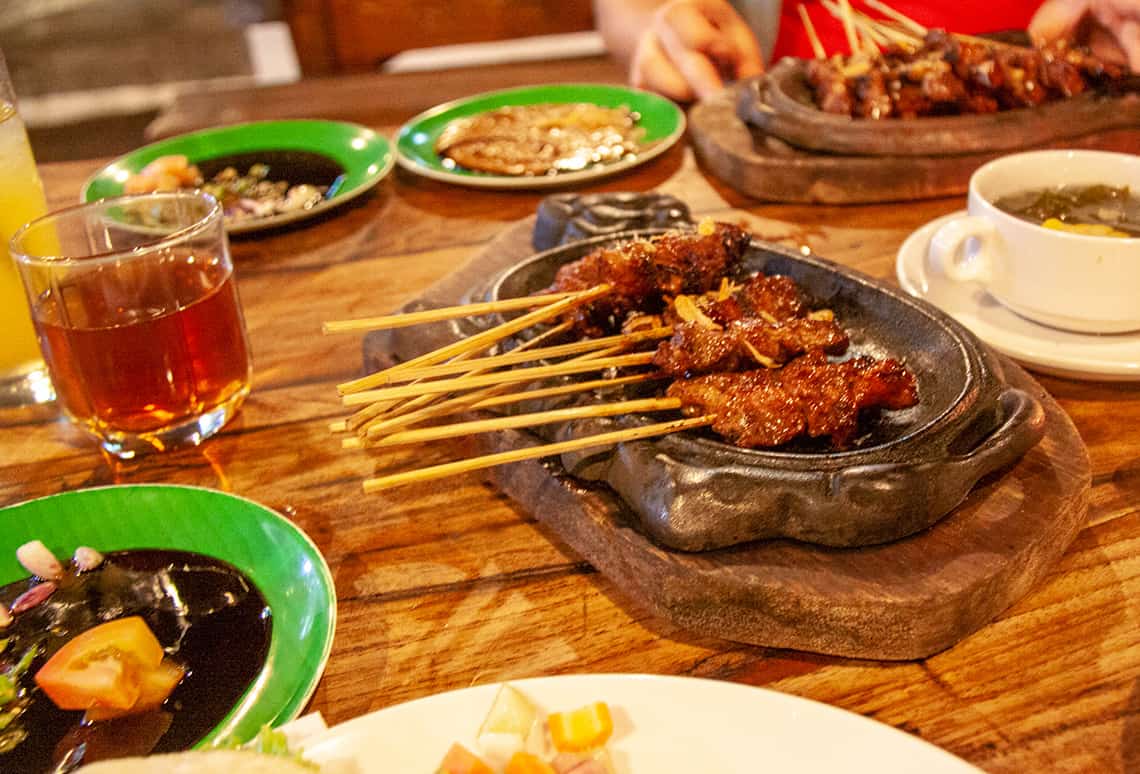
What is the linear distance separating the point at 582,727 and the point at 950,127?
8.05 feet

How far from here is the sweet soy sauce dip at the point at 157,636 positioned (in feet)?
4.33

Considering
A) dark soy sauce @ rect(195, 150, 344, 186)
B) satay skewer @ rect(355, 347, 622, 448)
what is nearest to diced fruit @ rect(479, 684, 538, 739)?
satay skewer @ rect(355, 347, 622, 448)

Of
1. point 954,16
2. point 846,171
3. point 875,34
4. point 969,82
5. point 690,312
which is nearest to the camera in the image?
point 690,312

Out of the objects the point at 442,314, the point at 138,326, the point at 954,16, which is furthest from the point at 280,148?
the point at 954,16

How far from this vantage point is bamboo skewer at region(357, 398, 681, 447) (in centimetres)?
167

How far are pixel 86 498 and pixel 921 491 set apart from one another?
56.4 inches

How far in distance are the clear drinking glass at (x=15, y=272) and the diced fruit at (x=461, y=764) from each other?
1.61 metres

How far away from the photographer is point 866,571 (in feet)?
4.76

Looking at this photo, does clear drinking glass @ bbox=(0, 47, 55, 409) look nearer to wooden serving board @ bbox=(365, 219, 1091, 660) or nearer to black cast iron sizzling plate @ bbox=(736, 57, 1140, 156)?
wooden serving board @ bbox=(365, 219, 1091, 660)

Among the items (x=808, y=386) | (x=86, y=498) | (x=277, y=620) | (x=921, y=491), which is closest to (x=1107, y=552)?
(x=921, y=491)

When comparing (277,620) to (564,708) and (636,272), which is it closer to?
(564,708)

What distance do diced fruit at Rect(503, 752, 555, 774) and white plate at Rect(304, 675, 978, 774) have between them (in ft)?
0.20

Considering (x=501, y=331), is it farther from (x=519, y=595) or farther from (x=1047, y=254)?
(x=1047, y=254)

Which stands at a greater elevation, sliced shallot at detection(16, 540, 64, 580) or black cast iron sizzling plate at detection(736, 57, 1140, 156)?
black cast iron sizzling plate at detection(736, 57, 1140, 156)
